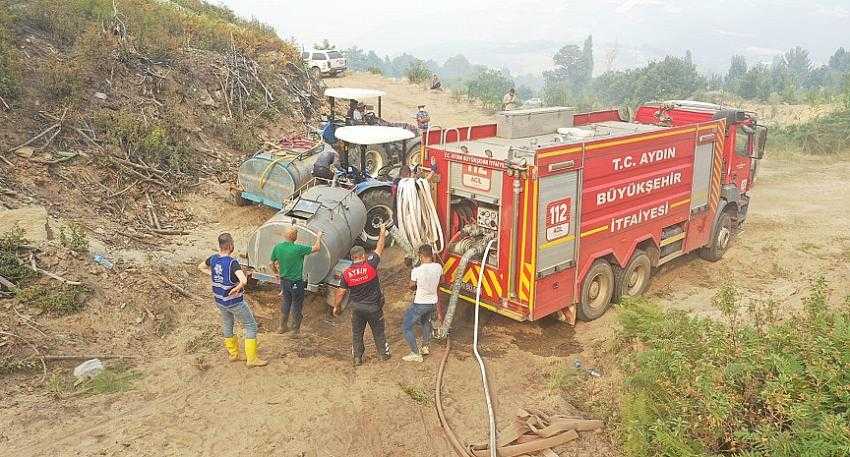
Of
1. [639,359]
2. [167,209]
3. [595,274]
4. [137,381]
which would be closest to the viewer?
[639,359]

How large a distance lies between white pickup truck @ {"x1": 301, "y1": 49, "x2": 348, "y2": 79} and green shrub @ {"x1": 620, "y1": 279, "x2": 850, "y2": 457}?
3072cm

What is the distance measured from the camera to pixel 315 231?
8836 millimetres

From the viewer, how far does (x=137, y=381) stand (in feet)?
23.3

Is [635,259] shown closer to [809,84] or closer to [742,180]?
[742,180]

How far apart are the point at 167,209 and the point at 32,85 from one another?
4.11 m

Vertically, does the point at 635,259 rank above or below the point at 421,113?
below

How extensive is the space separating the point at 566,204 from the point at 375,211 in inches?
161

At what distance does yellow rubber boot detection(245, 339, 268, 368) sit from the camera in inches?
290

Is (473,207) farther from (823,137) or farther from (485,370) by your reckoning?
(823,137)

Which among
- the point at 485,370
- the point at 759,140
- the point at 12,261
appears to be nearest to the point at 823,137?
the point at 759,140

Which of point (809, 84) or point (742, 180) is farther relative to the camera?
point (809, 84)

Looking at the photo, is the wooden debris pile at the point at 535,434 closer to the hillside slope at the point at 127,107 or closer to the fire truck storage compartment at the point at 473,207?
the fire truck storage compartment at the point at 473,207

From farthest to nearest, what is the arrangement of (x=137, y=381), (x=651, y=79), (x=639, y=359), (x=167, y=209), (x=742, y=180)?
(x=651, y=79) < (x=167, y=209) < (x=742, y=180) < (x=137, y=381) < (x=639, y=359)

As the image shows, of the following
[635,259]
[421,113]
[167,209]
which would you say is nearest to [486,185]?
[635,259]
